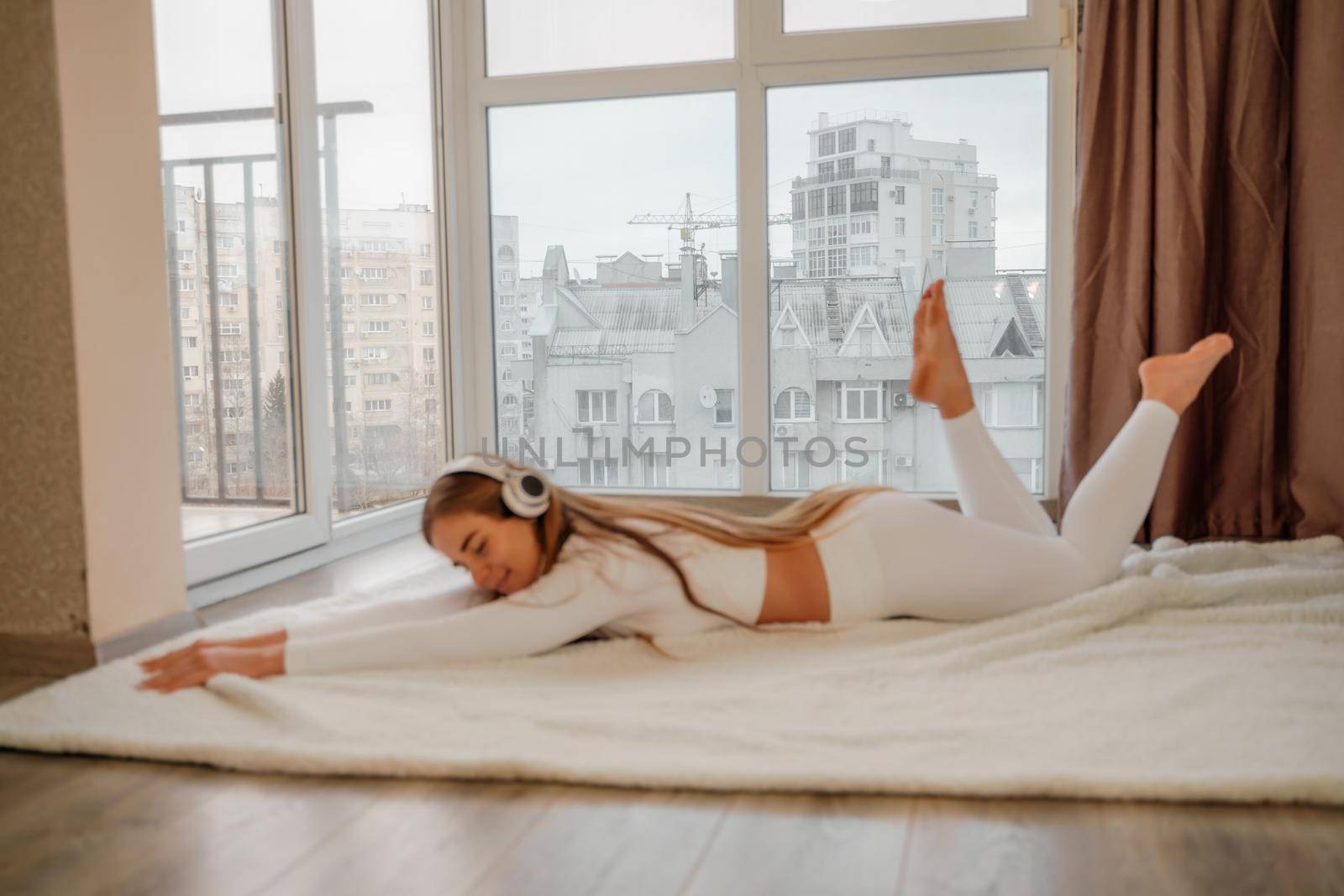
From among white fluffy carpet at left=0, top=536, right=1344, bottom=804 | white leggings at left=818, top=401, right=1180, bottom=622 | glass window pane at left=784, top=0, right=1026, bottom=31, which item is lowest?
white fluffy carpet at left=0, top=536, right=1344, bottom=804

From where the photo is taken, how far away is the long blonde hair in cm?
167

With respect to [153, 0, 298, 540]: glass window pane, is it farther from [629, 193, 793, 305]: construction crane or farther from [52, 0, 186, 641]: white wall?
[629, 193, 793, 305]: construction crane

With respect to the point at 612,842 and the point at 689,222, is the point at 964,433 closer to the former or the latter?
the point at 612,842

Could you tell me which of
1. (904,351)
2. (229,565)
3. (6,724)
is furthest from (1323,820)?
(904,351)

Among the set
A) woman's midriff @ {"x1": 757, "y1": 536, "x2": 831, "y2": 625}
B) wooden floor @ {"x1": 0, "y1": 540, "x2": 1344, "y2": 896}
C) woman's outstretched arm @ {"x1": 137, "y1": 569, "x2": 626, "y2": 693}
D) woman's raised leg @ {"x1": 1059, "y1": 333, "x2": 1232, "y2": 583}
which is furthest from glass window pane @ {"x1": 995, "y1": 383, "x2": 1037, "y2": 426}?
wooden floor @ {"x1": 0, "y1": 540, "x2": 1344, "y2": 896}

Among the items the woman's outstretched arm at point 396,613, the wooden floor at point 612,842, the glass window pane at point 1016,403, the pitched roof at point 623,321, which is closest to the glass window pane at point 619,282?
the pitched roof at point 623,321

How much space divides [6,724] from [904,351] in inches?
94.6

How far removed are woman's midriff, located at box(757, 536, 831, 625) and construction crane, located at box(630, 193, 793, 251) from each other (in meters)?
1.68

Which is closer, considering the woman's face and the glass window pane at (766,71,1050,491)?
the woman's face

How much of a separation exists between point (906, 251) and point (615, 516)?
1737mm

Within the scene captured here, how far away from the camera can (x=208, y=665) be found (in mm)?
1571

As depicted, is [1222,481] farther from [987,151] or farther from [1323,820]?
[1323,820]

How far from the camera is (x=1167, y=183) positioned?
2740 millimetres

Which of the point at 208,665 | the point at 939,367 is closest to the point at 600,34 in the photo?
the point at 939,367
